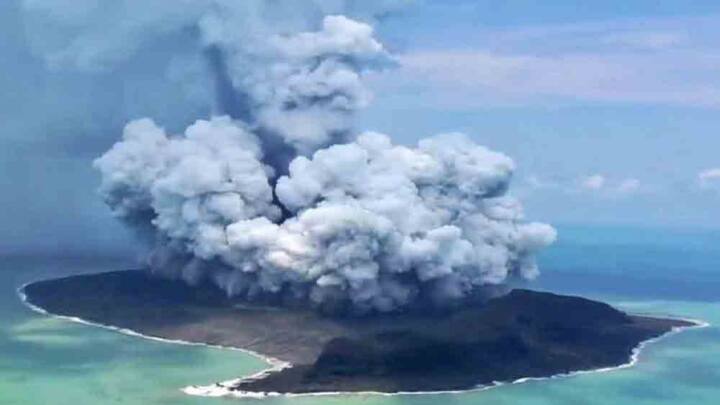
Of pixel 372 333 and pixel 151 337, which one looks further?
pixel 151 337

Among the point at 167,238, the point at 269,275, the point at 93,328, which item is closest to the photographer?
the point at 93,328

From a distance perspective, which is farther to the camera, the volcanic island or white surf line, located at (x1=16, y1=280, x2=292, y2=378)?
white surf line, located at (x1=16, y1=280, x2=292, y2=378)

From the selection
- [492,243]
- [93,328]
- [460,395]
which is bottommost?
[460,395]

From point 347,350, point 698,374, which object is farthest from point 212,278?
point 698,374

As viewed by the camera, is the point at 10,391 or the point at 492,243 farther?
the point at 492,243

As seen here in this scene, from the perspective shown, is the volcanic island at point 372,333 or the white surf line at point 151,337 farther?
the white surf line at point 151,337

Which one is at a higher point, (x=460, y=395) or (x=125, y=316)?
(x=125, y=316)

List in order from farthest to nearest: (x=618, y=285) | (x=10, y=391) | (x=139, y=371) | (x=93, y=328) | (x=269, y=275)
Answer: (x=618, y=285) → (x=269, y=275) → (x=93, y=328) → (x=139, y=371) → (x=10, y=391)

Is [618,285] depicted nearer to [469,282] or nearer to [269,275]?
[469,282]
